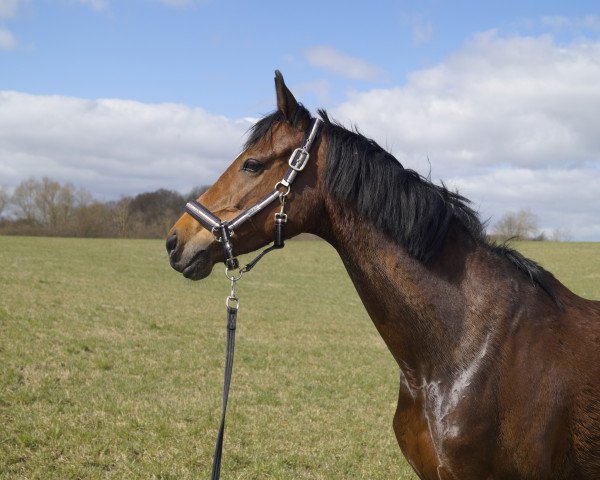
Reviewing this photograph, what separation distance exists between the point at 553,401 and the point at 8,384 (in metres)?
7.86

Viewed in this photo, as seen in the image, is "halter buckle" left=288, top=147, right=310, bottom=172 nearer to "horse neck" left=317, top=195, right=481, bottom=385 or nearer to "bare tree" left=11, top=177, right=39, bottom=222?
"horse neck" left=317, top=195, right=481, bottom=385

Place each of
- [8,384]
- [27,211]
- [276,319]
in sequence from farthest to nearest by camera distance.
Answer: [27,211], [276,319], [8,384]

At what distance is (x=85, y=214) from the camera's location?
6275cm

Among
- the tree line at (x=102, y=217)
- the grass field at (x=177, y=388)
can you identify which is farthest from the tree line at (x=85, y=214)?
the grass field at (x=177, y=388)

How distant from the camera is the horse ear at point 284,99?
3.24 metres

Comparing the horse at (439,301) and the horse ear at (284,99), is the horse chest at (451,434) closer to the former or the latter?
the horse at (439,301)

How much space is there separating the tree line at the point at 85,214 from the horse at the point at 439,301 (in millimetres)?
51256

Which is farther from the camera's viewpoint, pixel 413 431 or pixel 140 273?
pixel 140 273

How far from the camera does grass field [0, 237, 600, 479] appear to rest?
6117 mm

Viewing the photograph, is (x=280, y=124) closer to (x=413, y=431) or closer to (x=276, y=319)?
(x=413, y=431)

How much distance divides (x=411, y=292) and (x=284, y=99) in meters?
1.33

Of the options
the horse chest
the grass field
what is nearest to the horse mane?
the horse chest

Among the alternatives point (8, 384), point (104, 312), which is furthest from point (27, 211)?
point (8, 384)

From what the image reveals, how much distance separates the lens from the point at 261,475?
231 inches
